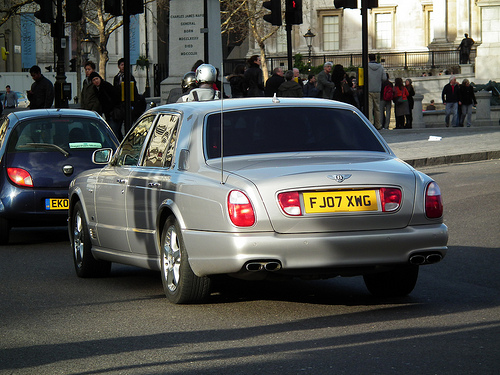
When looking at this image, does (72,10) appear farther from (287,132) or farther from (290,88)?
(287,132)

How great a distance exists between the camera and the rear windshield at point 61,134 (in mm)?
11805

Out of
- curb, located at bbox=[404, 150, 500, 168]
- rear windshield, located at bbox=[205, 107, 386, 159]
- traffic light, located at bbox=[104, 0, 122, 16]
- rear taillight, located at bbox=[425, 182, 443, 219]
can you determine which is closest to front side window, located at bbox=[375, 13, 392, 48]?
curb, located at bbox=[404, 150, 500, 168]

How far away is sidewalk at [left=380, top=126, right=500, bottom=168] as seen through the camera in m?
21.1

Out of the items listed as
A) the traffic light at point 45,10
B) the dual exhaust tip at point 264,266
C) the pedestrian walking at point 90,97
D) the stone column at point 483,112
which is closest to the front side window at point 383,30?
the stone column at point 483,112

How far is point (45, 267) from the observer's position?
9.77 metres

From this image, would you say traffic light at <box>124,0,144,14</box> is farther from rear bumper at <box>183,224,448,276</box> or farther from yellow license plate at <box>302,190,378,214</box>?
yellow license plate at <box>302,190,378,214</box>

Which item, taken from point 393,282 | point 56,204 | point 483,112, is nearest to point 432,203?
point 393,282

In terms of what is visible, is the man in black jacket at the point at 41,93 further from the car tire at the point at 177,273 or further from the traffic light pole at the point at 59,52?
the car tire at the point at 177,273

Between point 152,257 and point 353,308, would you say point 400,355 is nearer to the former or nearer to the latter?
point 353,308

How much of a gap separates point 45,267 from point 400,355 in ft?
16.5

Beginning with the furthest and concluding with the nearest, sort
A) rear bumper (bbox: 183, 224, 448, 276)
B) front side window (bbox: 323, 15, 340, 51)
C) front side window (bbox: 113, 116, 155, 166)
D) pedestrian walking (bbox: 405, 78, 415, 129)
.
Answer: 1. front side window (bbox: 323, 15, 340, 51)
2. pedestrian walking (bbox: 405, 78, 415, 129)
3. front side window (bbox: 113, 116, 155, 166)
4. rear bumper (bbox: 183, 224, 448, 276)

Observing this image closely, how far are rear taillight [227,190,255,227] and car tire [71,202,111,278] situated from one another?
8.85ft

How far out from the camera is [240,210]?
6.56 m

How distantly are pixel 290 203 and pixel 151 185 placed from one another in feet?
4.78
